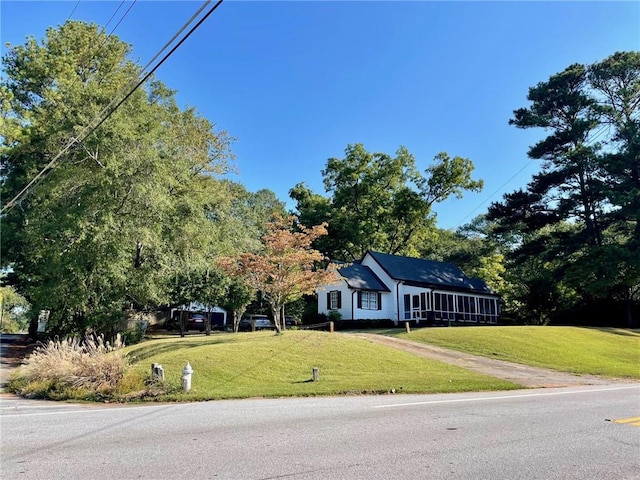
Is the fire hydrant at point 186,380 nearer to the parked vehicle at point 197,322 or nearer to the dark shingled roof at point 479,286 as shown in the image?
the parked vehicle at point 197,322

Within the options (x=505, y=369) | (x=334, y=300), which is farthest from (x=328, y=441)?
(x=334, y=300)

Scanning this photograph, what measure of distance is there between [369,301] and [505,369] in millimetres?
18117

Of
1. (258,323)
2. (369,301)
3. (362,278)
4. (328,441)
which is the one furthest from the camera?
(258,323)

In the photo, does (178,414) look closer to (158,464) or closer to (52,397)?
(158,464)

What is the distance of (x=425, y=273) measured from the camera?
130 feet

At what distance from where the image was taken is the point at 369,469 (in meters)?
5.25

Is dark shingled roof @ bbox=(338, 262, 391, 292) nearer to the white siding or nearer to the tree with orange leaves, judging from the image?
the white siding

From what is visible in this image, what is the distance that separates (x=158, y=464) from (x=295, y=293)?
19.6m

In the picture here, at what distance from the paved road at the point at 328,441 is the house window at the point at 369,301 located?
80.3ft

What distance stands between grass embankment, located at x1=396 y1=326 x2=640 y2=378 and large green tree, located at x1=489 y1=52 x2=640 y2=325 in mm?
7886

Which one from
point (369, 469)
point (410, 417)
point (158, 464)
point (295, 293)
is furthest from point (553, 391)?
point (295, 293)

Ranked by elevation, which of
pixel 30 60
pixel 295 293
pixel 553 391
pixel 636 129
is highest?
pixel 30 60

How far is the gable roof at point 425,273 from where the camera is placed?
1476 inches

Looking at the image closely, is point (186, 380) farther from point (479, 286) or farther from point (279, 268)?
point (479, 286)
